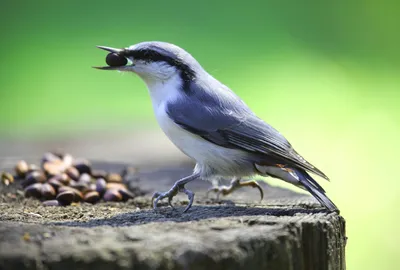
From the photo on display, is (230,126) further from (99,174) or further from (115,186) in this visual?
(99,174)

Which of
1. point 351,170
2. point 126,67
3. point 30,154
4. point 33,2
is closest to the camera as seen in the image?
point 126,67

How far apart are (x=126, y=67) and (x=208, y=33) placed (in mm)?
6502

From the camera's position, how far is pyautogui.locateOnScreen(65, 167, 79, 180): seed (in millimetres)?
3820

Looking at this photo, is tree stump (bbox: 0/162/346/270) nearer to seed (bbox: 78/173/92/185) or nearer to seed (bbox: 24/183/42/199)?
seed (bbox: 24/183/42/199)

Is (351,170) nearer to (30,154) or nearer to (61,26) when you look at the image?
(30,154)

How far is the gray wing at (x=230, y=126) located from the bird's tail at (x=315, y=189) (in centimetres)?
5

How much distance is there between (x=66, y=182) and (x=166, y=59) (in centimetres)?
98

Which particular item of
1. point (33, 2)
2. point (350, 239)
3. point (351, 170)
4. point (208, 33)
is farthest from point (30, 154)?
point (33, 2)

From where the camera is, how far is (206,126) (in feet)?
10.0

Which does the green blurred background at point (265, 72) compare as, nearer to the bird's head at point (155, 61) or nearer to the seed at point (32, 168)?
the seed at point (32, 168)

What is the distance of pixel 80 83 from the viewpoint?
884 cm

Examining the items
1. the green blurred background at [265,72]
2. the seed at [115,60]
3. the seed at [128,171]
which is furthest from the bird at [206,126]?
the green blurred background at [265,72]

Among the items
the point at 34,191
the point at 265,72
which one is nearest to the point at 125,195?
the point at 34,191

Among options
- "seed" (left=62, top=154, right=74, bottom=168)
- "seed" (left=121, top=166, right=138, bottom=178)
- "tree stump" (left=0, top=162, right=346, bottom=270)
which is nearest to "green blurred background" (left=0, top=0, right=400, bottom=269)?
"seed" (left=62, top=154, right=74, bottom=168)
